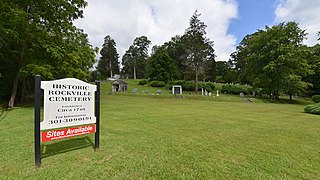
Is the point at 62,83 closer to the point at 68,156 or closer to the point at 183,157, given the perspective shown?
the point at 68,156

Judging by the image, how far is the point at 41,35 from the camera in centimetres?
1234

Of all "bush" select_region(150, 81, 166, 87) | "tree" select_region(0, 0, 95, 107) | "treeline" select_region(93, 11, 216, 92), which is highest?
"treeline" select_region(93, 11, 216, 92)

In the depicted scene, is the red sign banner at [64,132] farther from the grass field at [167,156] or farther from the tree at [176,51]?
the tree at [176,51]

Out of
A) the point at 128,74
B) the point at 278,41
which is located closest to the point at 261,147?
the point at 278,41

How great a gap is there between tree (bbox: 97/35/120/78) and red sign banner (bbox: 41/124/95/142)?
66.1m

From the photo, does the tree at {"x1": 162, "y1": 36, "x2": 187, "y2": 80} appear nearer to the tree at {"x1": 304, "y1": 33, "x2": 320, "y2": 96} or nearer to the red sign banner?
the tree at {"x1": 304, "y1": 33, "x2": 320, "y2": 96}

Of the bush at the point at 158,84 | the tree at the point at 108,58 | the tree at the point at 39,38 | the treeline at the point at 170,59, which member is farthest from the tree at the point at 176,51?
the tree at the point at 39,38

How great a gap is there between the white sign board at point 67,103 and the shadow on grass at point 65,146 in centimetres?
91

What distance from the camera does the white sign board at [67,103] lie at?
137 inches

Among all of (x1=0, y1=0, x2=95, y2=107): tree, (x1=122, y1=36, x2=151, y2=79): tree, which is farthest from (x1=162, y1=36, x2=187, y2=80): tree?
(x1=0, y1=0, x2=95, y2=107): tree

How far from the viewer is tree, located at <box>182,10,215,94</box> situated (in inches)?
1390

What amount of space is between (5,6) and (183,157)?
14.2 metres

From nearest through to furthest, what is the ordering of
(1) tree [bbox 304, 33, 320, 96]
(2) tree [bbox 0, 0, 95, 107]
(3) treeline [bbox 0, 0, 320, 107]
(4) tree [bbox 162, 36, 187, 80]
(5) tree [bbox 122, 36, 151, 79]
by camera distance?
1. (2) tree [bbox 0, 0, 95, 107]
2. (3) treeline [bbox 0, 0, 320, 107]
3. (1) tree [bbox 304, 33, 320, 96]
4. (4) tree [bbox 162, 36, 187, 80]
5. (5) tree [bbox 122, 36, 151, 79]

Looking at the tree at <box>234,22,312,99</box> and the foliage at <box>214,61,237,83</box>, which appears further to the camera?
the foliage at <box>214,61,237,83</box>
